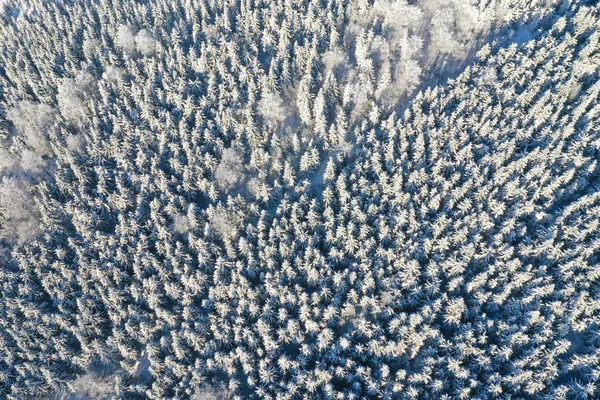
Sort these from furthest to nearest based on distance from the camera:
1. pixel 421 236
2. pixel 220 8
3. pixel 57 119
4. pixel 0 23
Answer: pixel 0 23 < pixel 220 8 < pixel 57 119 < pixel 421 236

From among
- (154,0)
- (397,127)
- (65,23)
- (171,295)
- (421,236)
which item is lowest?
(171,295)

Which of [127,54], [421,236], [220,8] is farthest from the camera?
[220,8]

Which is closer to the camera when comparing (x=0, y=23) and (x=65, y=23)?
(x=65, y=23)

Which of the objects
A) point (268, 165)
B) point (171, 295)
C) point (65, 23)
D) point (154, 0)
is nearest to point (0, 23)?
point (65, 23)

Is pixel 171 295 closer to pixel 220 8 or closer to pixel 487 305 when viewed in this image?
pixel 487 305

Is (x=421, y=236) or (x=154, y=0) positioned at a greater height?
(x=154, y=0)

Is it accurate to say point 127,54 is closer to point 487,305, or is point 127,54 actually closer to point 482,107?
point 482,107

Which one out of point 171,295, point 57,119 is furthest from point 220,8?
point 171,295
